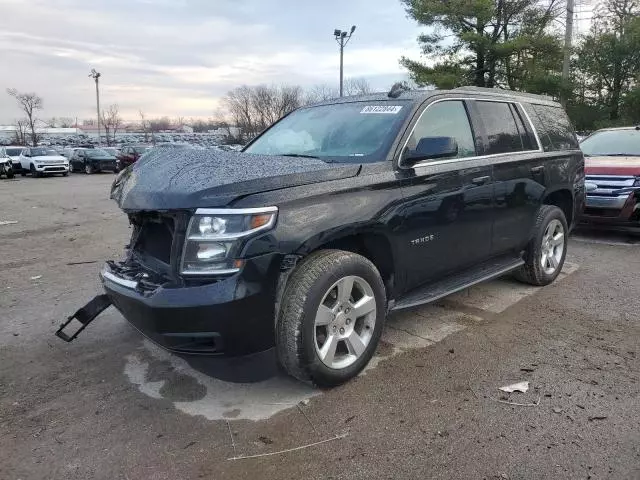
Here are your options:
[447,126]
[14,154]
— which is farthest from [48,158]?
[447,126]

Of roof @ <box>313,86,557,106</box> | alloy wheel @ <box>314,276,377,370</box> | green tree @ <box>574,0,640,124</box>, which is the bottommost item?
alloy wheel @ <box>314,276,377,370</box>

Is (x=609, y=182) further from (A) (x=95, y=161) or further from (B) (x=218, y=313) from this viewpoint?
(A) (x=95, y=161)

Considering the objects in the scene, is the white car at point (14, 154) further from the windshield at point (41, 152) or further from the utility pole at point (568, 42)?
the utility pole at point (568, 42)

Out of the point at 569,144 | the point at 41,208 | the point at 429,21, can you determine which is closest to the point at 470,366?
the point at 569,144

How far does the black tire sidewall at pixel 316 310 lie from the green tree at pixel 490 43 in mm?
26314

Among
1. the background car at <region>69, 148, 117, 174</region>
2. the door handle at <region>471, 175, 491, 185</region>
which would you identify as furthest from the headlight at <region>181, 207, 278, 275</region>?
the background car at <region>69, 148, 117, 174</region>

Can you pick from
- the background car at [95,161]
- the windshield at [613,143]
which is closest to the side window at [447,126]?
the windshield at [613,143]

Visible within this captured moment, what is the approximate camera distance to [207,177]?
3086 mm

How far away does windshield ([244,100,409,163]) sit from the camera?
3.84m

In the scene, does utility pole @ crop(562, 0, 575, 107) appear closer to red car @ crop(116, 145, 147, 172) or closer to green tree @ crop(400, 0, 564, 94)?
green tree @ crop(400, 0, 564, 94)

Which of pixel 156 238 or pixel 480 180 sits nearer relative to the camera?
pixel 156 238

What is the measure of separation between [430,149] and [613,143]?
6760 millimetres

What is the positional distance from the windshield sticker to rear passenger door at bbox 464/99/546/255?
2.87 feet

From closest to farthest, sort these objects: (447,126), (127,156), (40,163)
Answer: (447,126) → (40,163) → (127,156)
